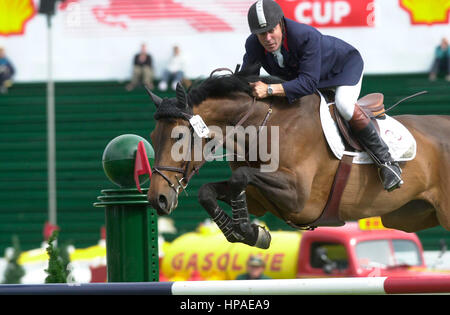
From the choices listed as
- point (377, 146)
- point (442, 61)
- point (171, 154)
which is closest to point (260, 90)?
point (171, 154)

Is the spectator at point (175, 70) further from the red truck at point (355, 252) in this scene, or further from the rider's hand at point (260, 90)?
the rider's hand at point (260, 90)

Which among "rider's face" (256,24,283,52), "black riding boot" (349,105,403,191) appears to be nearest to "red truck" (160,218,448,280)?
"black riding boot" (349,105,403,191)

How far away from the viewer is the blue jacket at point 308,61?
449 cm

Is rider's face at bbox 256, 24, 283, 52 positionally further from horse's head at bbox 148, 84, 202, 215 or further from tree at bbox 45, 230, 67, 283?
tree at bbox 45, 230, 67, 283

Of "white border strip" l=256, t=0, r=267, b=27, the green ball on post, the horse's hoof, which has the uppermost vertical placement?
"white border strip" l=256, t=0, r=267, b=27

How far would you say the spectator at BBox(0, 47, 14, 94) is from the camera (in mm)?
16625

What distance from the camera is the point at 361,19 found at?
51.8 feet

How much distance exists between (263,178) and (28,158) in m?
13.3

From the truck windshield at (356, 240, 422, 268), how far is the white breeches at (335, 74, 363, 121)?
4.15 m

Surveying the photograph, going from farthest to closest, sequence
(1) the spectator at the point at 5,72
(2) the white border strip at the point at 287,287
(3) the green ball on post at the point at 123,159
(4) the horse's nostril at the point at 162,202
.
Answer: (1) the spectator at the point at 5,72, (3) the green ball on post at the point at 123,159, (4) the horse's nostril at the point at 162,202, (2) the white border strip at the point at 287,287

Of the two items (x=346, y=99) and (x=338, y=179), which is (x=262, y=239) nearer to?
(x=338, y=179)

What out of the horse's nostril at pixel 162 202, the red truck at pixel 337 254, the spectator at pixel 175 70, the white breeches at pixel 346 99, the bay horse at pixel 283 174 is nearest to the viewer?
the horse's nostril at pixel 162 202

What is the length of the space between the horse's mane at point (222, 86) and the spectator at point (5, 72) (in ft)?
42.3

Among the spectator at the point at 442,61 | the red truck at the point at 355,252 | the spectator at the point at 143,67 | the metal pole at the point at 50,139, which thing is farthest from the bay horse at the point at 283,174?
the metal pole at the point at 50,139
